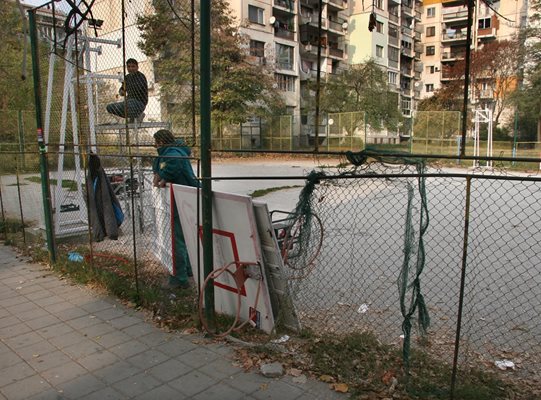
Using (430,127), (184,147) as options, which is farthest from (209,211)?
(430,127)

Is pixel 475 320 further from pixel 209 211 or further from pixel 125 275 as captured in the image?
pixel 125 275

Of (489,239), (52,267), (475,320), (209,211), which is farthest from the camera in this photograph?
(489,239)

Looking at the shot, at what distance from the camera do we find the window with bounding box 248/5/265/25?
3984 cm

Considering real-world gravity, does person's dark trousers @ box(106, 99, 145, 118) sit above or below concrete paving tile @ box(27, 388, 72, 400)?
above

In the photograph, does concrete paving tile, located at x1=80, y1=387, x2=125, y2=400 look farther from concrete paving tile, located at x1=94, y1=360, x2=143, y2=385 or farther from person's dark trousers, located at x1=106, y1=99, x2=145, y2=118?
person's dark trousers, located at x1=106, y1=99, x2=145, y2=118

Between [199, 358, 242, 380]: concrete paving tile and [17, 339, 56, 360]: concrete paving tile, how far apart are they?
1.42m

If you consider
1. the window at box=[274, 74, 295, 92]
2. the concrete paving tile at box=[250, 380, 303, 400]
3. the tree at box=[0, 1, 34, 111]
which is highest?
the window at box=[274, 74, 295, 92]

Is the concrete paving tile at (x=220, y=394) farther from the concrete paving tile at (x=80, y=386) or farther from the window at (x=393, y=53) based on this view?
the window at (x=393, y=53)

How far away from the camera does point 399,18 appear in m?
61.8

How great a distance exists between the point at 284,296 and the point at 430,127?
2848cm

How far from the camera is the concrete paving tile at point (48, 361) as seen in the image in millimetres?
3551

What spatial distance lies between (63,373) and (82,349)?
15.5 inches

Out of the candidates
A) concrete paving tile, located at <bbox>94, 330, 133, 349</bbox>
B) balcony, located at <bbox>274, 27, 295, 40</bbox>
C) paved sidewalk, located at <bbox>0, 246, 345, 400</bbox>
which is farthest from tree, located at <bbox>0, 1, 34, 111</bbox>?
balcony, located at <bbox>274, 27, 295, 40</bbox>

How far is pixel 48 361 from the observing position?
3.63 m
